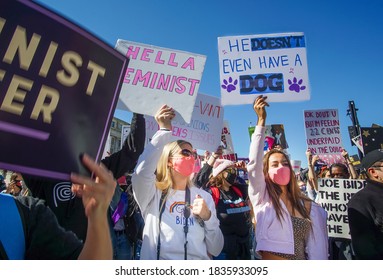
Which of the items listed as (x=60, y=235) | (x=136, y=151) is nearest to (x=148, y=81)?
(x=136, y=151)

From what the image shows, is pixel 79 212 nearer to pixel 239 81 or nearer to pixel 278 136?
pixel 239 81

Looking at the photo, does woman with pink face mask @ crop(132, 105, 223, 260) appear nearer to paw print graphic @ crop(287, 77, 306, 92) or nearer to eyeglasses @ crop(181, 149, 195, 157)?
eyeglasses @ crop(181, 149, 195, 157)

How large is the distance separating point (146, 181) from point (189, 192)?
36 cm

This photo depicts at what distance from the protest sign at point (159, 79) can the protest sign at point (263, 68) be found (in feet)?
1.61

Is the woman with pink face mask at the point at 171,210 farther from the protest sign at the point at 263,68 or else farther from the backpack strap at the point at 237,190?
the backpack strap at the point at 237,190

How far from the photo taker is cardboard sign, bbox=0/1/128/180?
1.03 meters

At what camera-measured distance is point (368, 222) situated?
7.34 feet

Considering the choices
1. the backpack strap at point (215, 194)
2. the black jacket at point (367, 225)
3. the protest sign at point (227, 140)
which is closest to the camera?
the black jacket at point (367, 225)

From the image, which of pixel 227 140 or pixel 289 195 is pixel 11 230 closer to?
pixel 289 195

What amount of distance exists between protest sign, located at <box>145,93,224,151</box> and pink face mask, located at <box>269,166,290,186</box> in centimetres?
140

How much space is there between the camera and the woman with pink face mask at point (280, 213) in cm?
236

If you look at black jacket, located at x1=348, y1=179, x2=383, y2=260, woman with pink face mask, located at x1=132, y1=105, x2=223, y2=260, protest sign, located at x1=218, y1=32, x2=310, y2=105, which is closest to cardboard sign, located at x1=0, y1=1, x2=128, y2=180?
woman with pink face mask, located at x1=132, y1=105, x2=223, y2=260

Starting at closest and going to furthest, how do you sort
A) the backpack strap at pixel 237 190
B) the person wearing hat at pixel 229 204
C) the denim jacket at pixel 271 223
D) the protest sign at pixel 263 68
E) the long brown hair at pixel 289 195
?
the denim jacket at pixel 271 223 → the long brown hair at pixel 289 195 → the protest sign at pixel 263 68 → the person wearing hat at pixel 229 204 → the backpack strap at pixel 237 190

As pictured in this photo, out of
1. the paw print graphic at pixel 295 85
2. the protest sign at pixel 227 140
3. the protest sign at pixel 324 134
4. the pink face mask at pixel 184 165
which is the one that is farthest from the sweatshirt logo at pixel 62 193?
the protest sign at pixel 324 134
